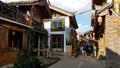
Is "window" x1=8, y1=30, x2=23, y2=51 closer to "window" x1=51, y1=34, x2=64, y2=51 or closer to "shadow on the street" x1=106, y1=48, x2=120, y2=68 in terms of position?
"shadow on the street" x1=106, y1=48, x2=120, y2=68

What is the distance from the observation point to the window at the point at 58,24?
3166 cm

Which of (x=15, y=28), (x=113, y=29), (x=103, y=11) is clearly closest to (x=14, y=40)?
(x=15, y=28)

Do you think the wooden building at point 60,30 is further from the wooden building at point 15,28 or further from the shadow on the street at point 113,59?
the shadow on the street at point 113,59

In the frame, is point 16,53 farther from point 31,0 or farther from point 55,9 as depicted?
point 55,9

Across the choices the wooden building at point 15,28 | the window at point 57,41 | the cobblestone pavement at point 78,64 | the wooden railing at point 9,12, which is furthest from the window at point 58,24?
the wooden railing at point 9,12

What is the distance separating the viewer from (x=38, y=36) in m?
26.8

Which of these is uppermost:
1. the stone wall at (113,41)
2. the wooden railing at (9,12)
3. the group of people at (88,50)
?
the wooden railing at (9,12)

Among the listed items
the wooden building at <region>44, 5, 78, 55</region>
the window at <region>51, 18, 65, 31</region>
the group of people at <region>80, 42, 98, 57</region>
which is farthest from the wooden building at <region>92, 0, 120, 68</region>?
the window at <region>51, 18, 65, 31</region>

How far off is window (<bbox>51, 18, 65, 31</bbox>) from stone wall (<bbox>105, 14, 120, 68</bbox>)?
68.6 feet

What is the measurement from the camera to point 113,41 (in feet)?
34.3

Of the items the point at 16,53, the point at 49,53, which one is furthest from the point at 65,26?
the point at 16,53

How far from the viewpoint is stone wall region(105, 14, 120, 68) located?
33.9 ft

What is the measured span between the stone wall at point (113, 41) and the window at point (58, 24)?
20908 millimetres

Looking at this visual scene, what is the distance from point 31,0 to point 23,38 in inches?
169
